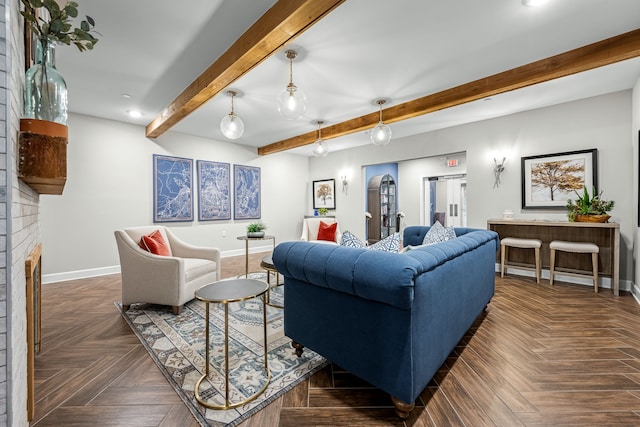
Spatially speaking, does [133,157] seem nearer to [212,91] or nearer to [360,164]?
[212,91]

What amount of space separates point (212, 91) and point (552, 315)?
420 centimetres

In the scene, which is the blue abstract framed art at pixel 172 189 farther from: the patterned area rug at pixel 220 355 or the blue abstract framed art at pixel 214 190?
the patterned area rug at pixel 220 355

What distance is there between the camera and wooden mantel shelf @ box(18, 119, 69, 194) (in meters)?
1.08

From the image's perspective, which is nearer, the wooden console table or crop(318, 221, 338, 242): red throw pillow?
the wooden console table

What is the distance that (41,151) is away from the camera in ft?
3.65

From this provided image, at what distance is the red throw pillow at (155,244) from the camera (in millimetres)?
2880

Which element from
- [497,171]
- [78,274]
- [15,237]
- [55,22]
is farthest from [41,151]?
[497,171]

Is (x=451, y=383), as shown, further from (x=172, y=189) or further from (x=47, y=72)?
(x=172, y=189)

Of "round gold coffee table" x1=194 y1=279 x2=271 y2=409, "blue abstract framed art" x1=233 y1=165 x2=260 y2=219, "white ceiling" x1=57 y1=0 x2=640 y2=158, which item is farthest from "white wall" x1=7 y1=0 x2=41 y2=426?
"blue abstract framed art" x1=233 y1=165 x2=260 y2=219

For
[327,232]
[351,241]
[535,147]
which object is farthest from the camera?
[327,232]

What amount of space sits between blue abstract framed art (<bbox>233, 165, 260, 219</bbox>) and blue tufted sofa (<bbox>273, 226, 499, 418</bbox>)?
4.43 meters

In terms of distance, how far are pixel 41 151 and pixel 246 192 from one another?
16.7 feet

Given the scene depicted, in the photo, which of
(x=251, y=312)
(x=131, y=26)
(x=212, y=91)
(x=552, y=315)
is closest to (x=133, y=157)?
(x=212, y=91)

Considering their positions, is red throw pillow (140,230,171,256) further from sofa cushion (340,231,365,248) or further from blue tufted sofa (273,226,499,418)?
sofa cushion (340,231,365,248)
